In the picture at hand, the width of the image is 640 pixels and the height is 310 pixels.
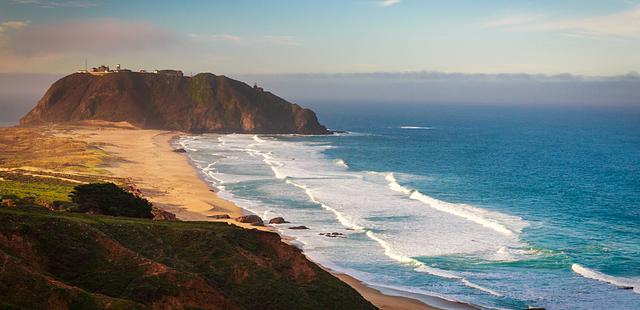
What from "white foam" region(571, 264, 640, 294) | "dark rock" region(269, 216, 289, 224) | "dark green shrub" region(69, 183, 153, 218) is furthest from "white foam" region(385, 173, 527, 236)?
"dark green shrub" region(69, 183, 153, 218)

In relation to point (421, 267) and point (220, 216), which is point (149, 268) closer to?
point (421, 267)

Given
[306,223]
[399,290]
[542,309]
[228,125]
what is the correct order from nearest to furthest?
1. [542,309]
2. [399,290]
3. [306,223]
4. [228,125]

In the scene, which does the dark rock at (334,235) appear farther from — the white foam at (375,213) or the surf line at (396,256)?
the surf line at (396,256)

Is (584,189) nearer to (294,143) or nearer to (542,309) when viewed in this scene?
(542,309)

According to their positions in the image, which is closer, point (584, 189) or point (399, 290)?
point (399, 290)

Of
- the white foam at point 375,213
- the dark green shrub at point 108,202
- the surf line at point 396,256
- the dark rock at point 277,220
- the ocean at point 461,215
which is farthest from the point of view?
the dark rock at point 277,220

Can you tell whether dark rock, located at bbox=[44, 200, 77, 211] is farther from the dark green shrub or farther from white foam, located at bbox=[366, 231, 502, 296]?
white foam, located at bbox=[366, 231, 502, 296]

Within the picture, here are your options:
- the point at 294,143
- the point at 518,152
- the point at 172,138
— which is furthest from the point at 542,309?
the point at 172,138

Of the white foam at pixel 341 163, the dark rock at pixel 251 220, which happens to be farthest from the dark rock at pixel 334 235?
the white foam at pixel 341 163
